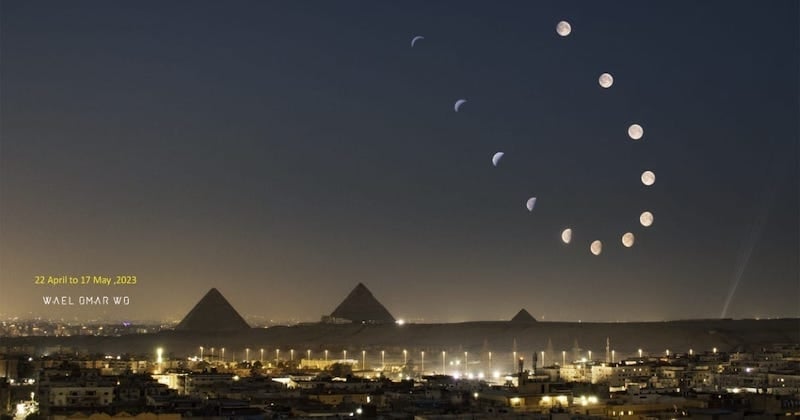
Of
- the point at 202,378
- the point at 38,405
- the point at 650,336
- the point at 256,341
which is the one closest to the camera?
the point at 38,405

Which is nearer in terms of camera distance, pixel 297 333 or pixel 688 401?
pixel 688 401

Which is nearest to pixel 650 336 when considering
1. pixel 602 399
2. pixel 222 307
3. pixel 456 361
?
pixel 456 361

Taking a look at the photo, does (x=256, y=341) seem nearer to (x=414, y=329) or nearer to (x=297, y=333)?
(x=297, y=333)
